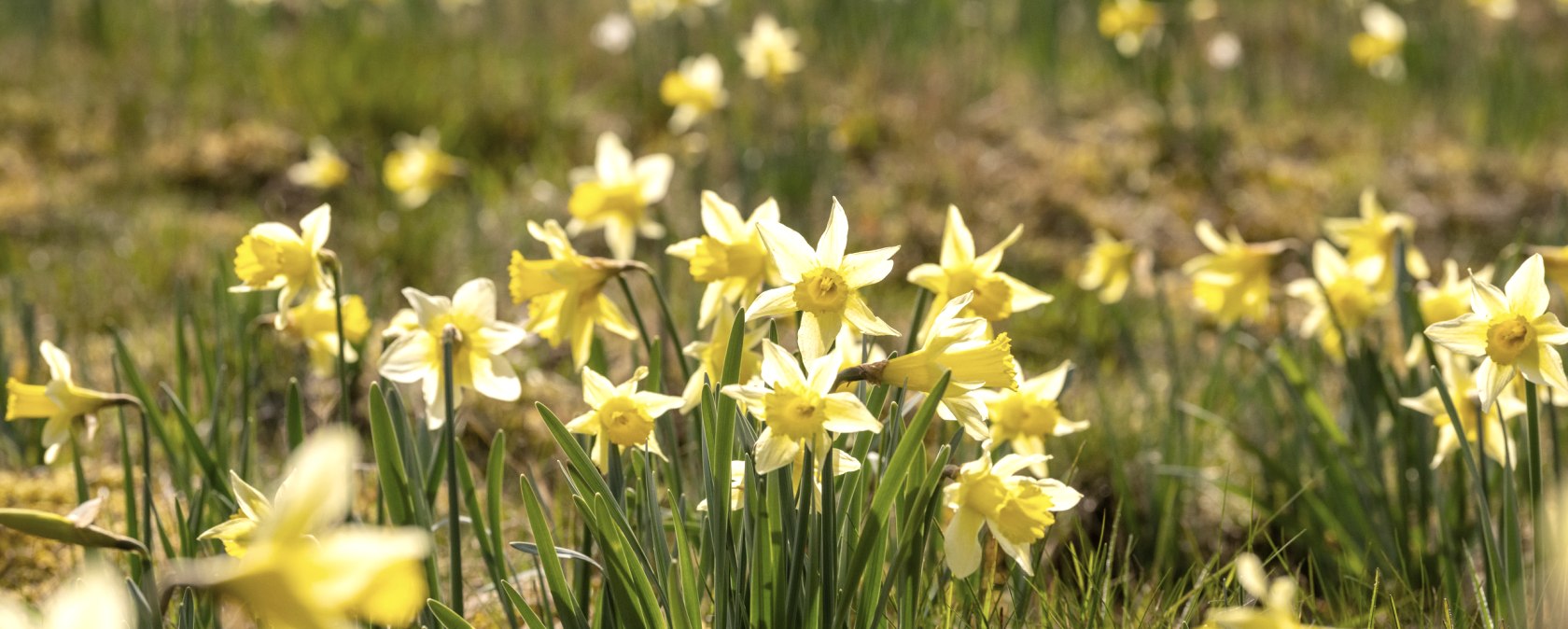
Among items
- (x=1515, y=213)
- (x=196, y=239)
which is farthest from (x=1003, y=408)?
(x=1515, y=213)

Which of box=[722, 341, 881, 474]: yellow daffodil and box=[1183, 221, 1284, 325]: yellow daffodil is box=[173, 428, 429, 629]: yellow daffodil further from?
box=[1183, 221, 1284, 325]: yellow daffodil

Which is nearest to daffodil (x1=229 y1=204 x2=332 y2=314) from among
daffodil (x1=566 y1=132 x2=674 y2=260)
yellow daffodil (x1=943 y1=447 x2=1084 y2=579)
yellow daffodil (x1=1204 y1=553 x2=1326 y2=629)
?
daffodil (x1=566 y1=132 x2=674 y2=260)

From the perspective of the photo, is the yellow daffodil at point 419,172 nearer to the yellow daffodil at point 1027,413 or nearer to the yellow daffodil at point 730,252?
the yellow daffodil at point 730,252

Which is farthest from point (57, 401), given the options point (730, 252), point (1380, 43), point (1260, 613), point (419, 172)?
point (1380, 43)

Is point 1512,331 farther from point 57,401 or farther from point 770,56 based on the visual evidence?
point 770,56

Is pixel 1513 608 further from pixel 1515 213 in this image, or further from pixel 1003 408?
pixel 1515 213
